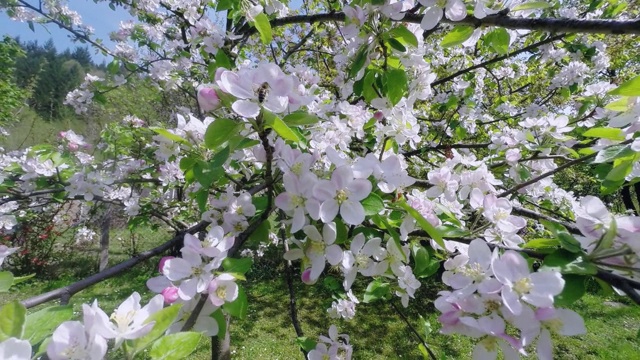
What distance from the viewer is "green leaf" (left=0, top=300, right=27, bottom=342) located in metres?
0.55

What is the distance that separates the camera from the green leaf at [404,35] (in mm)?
1113

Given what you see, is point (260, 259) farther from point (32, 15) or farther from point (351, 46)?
point (351, 46)

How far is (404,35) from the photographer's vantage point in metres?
1.12

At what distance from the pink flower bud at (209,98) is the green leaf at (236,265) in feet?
1.25

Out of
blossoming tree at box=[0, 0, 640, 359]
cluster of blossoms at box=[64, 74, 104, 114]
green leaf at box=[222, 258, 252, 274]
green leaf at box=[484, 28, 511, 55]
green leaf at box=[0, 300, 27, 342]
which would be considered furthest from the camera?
cluster of blossoms at box=[64, 74, 104, 114]

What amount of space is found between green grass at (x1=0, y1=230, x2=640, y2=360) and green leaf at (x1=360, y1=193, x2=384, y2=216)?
4330mm

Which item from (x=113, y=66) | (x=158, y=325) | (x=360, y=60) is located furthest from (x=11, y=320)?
(x=113, y=66)

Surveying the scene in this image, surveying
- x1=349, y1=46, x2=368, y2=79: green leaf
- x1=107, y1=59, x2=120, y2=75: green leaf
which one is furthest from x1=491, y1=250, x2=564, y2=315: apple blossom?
x1=107, y1=59, x2=120, y2=75: green leaf

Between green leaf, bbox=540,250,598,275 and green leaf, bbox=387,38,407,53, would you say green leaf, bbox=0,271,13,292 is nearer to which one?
green leaf, bbox=540,250,598,275

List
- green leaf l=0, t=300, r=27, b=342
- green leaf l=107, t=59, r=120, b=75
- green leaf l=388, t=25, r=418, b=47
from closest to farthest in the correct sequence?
green leaf l=0, t=300, r=27, b=342
green leaf l=388, t=25, r=418, b=47
green leaf l=107, t=59, r=120, b=75

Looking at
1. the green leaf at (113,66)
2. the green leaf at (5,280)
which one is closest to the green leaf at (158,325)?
the green leaf at (5,280)

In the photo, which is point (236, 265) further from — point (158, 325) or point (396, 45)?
point (396, 45)

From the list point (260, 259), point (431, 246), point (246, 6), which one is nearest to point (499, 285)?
point (431, 246)

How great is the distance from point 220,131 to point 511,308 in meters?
0.69
